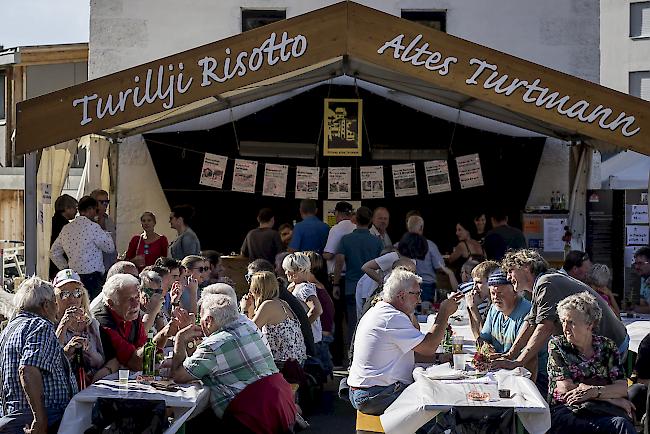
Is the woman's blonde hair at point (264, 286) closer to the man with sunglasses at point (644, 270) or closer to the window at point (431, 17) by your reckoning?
the man with sunglasses at point (644, 270)

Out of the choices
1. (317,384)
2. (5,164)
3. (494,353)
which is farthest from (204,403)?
(5,164)

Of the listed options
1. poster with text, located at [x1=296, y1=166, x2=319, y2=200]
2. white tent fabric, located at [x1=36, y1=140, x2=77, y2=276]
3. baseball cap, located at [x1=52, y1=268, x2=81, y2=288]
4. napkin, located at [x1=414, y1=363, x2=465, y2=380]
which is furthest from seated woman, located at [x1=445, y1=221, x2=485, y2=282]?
baseball cap, located at [x1=52, y1=268, x2=81, y2=288]

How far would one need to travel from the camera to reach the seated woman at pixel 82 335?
556 centimetres

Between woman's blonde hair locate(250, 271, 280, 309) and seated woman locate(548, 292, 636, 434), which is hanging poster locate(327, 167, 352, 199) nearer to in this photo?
woman's blonde hair locate(250, 271, 280, 309)

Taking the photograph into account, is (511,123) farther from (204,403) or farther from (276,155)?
(204,403)

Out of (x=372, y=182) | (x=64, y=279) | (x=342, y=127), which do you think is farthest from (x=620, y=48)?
(x=64, y=279)

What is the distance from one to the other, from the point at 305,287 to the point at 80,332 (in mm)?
2761

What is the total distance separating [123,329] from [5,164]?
17.7 m

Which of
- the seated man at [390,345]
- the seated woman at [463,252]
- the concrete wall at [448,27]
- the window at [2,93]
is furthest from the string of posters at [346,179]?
the window at [2,93]

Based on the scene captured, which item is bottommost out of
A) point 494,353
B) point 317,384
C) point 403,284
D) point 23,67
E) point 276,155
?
point 317,384

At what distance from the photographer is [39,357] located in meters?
5.06

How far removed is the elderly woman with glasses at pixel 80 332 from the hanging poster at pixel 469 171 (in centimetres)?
714

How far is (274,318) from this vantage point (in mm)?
7148

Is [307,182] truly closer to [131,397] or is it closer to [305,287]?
[305,287]
